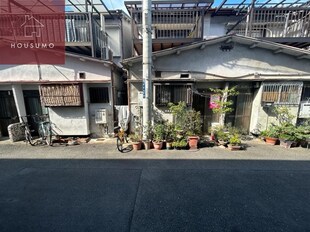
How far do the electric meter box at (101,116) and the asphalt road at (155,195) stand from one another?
248 cm

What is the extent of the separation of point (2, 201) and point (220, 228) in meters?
4.29

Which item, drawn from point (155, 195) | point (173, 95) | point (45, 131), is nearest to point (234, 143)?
point (173, 95)

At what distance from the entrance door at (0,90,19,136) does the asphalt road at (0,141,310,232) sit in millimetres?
3827

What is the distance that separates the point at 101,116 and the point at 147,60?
339 cm

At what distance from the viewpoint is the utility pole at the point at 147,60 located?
5.09 metres

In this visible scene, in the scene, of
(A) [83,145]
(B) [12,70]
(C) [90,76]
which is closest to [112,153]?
(A) [83,145]

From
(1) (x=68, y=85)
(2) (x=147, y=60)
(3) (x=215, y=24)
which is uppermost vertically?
(3) (x=215, y=24)

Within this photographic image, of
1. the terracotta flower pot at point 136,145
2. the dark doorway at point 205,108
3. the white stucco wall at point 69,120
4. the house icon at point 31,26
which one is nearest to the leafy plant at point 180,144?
the terracotta flower pot at point 136,145

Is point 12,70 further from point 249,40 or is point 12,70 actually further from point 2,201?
point 249,40

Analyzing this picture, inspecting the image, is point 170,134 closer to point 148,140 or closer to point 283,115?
point 148,140

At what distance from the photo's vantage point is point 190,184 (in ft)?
11.4

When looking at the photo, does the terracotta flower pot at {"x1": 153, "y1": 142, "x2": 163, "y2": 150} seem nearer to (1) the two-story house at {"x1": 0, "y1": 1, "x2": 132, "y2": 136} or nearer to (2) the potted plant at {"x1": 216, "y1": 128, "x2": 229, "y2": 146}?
(2) the potted plant at {"x1": 216, "y1": 128, "x2": 229, "y2": 146}

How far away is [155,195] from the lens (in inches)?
122


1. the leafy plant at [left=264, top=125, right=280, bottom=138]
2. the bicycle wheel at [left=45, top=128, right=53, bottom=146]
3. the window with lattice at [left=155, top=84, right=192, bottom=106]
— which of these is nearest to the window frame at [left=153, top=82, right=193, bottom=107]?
the window with lattice at [left=155, top=84, right=192, bottom=106]
